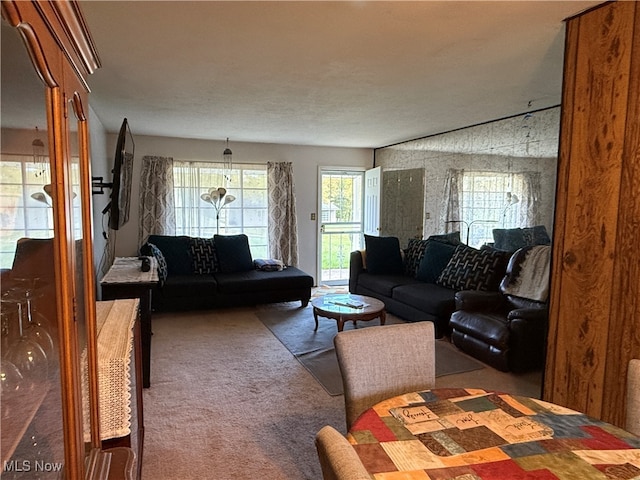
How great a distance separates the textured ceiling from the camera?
193 centimetres

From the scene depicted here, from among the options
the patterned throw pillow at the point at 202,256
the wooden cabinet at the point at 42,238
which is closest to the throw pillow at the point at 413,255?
the patterned throw pillow at the point at 202,256

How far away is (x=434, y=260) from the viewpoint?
4820 mm

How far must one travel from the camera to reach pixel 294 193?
6301 mm

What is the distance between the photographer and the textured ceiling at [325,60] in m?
1.93

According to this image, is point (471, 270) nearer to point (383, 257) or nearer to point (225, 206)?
point (383, 257)

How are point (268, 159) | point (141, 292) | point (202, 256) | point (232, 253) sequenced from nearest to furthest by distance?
point (141, 292) < point (202, 256) < point (232, 253) < point (268, 159)

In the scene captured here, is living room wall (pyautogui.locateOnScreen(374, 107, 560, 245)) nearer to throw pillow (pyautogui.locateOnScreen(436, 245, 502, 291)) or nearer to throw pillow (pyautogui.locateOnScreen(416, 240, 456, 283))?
throw pillow (pyautogui.locateOnScreen(416, 240, 456, 283))

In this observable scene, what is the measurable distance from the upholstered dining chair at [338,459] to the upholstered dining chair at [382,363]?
25.1 inches

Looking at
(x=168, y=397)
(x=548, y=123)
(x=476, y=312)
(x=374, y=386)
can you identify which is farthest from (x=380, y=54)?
(x=168, y=397)

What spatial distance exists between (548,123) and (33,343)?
411cm

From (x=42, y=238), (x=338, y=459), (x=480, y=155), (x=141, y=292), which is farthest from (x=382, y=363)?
(x=480, y=155)

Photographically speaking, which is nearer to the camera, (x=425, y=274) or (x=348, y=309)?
(x=348, y=309)

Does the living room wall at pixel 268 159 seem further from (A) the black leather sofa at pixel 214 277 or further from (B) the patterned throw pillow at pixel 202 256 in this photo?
(B) the patterned throw pillow at pixel 202 256

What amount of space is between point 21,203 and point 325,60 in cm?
214
